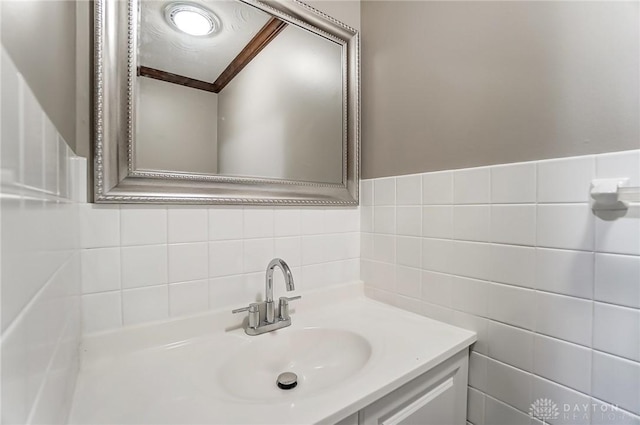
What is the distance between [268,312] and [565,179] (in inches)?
36.5

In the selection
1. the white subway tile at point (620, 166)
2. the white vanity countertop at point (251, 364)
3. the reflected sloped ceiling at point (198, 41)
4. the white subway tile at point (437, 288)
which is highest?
the reflected sloped ceiling at point (198, 41)

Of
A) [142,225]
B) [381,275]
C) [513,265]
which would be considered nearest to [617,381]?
[513,265]

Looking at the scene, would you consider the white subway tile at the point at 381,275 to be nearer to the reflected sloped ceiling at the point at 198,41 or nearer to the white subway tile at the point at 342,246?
the white subway tile at the point at 342,246

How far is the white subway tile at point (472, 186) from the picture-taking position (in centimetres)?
87

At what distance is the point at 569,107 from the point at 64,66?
3.89 ft

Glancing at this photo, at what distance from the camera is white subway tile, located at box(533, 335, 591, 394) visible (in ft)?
2.27

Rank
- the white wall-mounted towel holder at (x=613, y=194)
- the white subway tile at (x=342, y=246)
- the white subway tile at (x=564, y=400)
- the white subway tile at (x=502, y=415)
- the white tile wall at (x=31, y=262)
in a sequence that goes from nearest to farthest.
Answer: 1. the white tile wall at (x=31, y=262)
2. the white wall-mounted towel holder at (x=613, y=194)
3. the white subway tile at (x=564, y=400)
4. the white subway tile at (x=502, y=415)
5. the white subway tile at (x=342, y=246)

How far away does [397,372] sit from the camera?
0.69 metres

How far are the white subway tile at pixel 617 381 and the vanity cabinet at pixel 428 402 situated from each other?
31cm

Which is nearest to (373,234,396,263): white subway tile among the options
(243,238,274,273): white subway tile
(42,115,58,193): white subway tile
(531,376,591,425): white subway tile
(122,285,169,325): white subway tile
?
(243,238,274,273): white subway tile

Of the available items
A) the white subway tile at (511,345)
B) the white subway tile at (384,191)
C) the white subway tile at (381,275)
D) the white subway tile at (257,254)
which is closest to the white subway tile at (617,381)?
the white subway tile at (511,345)

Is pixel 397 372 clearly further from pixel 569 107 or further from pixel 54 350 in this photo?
pixel 569 107

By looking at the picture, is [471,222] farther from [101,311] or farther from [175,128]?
[101,311]

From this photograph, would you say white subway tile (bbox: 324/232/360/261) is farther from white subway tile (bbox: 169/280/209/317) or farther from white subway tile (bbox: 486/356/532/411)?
white subway tile (bbox: 486/356/532/411)
